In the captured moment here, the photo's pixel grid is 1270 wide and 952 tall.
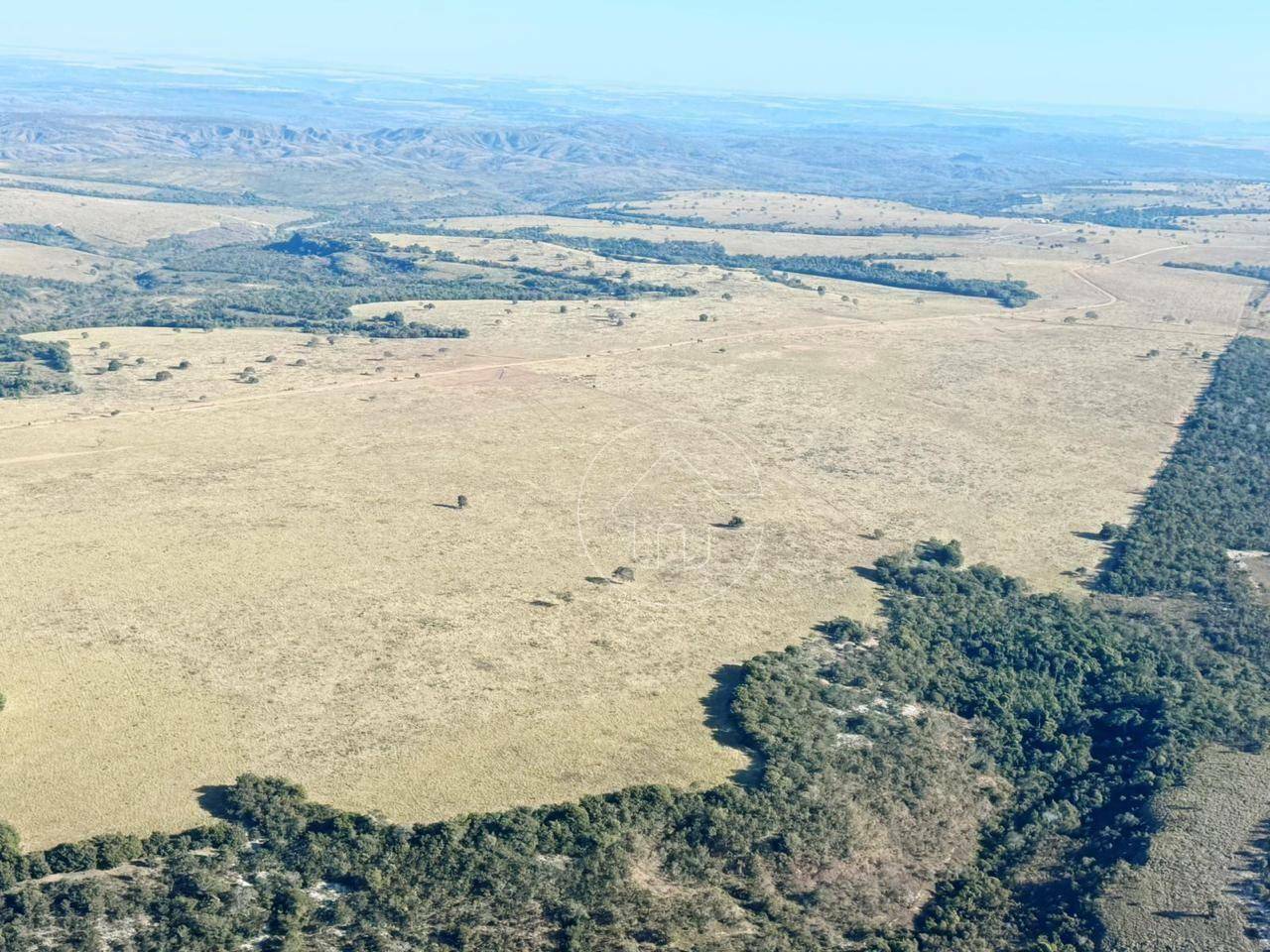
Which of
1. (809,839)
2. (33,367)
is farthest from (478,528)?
(33,367)

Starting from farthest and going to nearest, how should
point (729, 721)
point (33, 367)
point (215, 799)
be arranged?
point (33, 367)
point (729, 721)
point (215, 799)

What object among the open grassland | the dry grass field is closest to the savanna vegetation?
the dry grass field

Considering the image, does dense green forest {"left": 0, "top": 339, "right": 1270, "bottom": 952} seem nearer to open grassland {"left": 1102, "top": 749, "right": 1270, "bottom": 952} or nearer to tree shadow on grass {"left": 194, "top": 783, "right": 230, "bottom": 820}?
tree shadow on grass {"left": 194, "top": 783, "right": 230, "bottom": 820}

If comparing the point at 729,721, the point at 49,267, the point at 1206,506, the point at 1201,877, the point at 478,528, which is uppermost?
the point at 1206,506

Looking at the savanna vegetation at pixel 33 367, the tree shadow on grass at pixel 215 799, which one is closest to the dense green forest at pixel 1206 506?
the tree shadow on grass at pixel 215 799

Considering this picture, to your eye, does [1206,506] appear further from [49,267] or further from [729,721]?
[49,267]

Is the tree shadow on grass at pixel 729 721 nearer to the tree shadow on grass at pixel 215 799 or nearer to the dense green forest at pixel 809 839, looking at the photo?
the dense green forest at pixel 809 839

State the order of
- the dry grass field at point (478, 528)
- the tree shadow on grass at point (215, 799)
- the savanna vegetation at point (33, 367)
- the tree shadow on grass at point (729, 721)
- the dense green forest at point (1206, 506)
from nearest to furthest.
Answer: the tree shadow on grass at point (215, 799)
the tree shadow on grass at point (729, 721)
the dry grass field at point (478, 528)
the dense green forest at point (1206, 506)
the savanna vegetation at point (33, 367)
